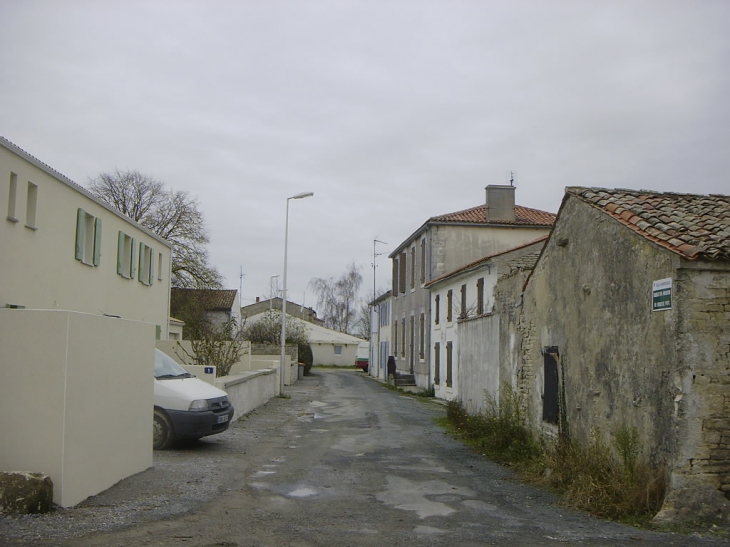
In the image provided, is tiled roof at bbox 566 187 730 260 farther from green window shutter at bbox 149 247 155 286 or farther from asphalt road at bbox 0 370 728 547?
green window shutter at bbox 149 247 155 286

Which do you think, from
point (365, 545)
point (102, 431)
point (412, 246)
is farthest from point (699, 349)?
point (412, 246)

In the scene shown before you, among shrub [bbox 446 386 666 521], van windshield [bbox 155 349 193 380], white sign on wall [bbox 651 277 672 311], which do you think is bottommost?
shrub [bbox 446 386 666 521]

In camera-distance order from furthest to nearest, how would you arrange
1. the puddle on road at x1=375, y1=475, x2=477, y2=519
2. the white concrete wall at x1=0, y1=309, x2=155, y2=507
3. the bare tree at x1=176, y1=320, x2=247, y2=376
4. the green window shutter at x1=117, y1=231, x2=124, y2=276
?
the green window shutter at x1=117, y1=231, x2=124, y2=276 < the bare tree at x1=176, y1=320, x2=247, y2=376 < the puddle on road at x1=375, y1=475, x2=477, y2=519 < the white concrete wall at x1=0, y1=309, x2=155, y2=507

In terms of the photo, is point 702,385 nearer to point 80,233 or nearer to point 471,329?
point 471,329

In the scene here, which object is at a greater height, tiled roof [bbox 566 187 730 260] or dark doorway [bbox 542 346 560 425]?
tiled roof [bbox 566 187 730 260]

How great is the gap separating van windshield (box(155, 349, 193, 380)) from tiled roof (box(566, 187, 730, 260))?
7.29 metres

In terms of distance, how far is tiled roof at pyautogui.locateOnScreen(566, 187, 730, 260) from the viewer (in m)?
7.80

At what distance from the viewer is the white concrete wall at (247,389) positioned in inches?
666

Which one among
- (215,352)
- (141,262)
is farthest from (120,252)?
(215,352)

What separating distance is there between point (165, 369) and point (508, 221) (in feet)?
79.6

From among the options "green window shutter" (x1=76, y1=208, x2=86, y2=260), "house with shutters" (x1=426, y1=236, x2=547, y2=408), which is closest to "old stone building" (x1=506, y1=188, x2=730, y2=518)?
"house with shutters" (x1=426, y1=236, x2=547, y2=408)

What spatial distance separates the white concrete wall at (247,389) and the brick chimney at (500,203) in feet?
45.3

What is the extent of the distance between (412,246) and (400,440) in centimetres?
2544

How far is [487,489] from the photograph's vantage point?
9.59m
